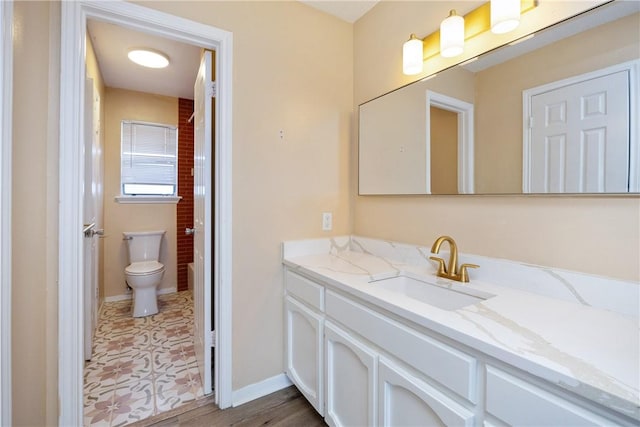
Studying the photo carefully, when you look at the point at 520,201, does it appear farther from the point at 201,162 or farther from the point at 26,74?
the point at 26,74

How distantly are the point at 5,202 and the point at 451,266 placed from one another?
1.68 m

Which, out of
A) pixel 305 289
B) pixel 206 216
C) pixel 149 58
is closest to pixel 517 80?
pixel 305 289

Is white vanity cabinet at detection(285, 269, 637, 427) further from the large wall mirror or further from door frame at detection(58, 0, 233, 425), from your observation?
door frame at detection(58, 0, 233, 425)

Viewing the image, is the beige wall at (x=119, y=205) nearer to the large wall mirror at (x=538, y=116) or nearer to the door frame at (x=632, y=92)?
the large wall mirror at (x=538, y=116)

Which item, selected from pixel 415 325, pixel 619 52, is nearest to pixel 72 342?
pixel 415 325

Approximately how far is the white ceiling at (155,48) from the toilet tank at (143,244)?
1646mm

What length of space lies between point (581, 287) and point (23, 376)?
6.75 ft

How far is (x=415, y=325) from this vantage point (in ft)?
3.09

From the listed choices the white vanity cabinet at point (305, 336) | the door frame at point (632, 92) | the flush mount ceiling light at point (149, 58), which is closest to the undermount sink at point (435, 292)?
the white vanity cabinet at point (305, 336)

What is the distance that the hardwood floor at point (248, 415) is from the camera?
4.95 feet

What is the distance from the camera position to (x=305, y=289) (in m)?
1.56

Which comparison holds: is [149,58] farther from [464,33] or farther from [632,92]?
[632,92]

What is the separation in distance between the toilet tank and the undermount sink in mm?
2886

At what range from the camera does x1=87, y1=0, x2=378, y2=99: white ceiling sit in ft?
6.29
